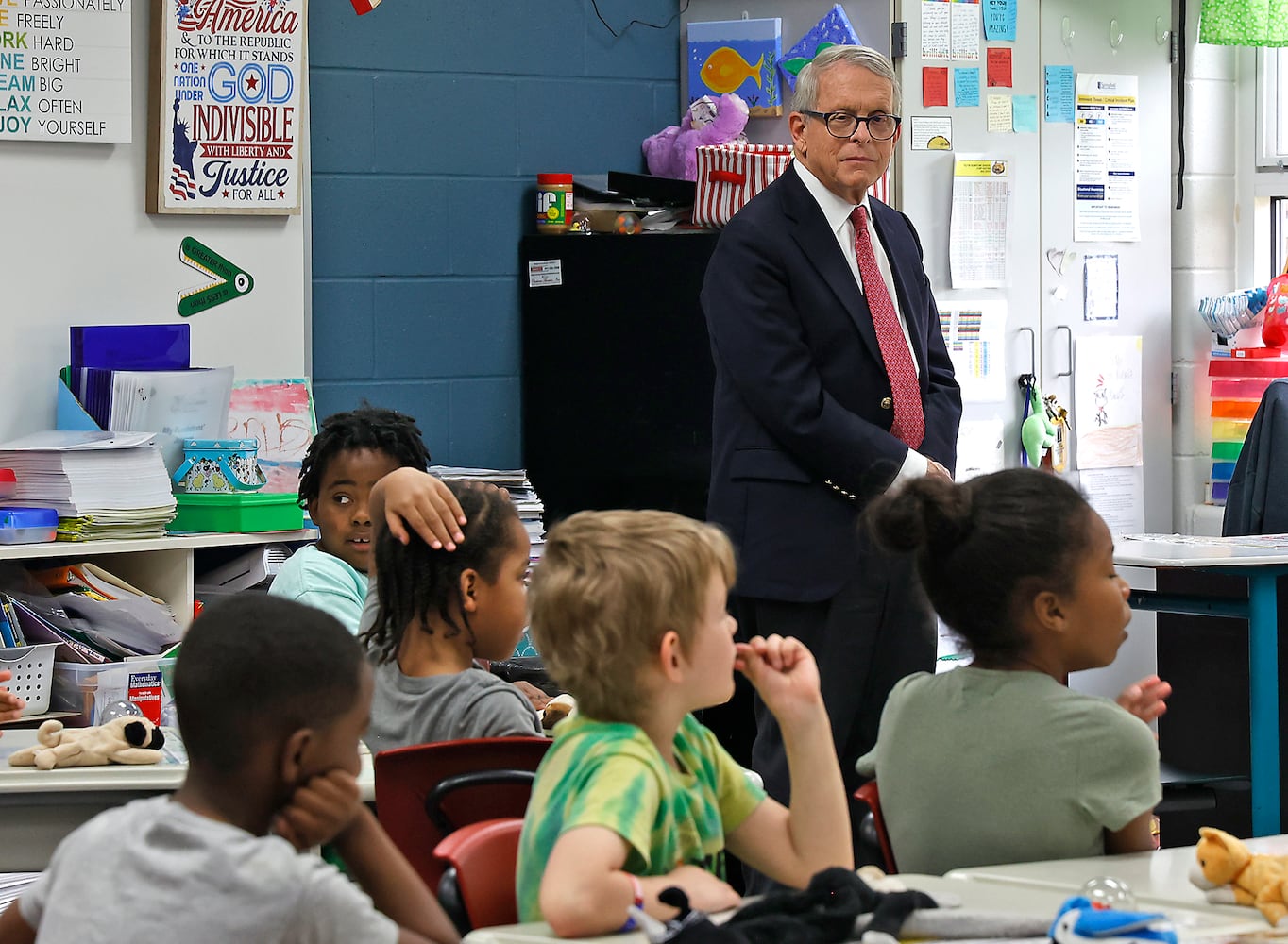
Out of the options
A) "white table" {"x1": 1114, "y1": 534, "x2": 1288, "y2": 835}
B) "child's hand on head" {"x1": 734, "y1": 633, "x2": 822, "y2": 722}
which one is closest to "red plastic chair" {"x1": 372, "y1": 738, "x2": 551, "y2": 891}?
"child's hand on head" {"x1": 734, "y1": 633, "x2": 822, "y2": 722}

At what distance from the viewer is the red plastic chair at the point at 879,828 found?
5.47 ft

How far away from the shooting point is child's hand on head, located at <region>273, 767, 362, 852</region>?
1210 millimetres

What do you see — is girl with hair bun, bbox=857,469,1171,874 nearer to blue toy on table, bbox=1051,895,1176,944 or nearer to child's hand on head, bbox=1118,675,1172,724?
child's hand on head, bbox=1118,675,1172,724

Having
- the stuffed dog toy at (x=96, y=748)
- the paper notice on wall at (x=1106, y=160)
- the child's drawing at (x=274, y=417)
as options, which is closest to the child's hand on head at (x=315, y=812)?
the stuffed dog toy at (x=96, y=748)

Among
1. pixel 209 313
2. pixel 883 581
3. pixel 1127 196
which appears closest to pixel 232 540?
pixel 209 313

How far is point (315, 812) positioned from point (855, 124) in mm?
1903

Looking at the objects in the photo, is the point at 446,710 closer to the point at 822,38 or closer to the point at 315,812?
the point at 315,812

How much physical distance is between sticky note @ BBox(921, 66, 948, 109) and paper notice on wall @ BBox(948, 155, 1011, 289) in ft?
0.58

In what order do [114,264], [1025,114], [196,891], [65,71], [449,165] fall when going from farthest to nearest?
1. [1025,114]
2. [449,165]
3. [114,264]
4. [65,71]
5. [196,891]

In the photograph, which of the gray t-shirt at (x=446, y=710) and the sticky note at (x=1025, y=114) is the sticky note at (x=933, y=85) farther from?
the gray t-shirt at (x=446, y=710)

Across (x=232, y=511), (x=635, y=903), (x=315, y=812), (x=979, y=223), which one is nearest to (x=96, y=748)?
(x=315, y=812)

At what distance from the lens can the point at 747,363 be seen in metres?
2.75

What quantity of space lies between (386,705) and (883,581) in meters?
1.14

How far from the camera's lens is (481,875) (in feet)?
4.66
